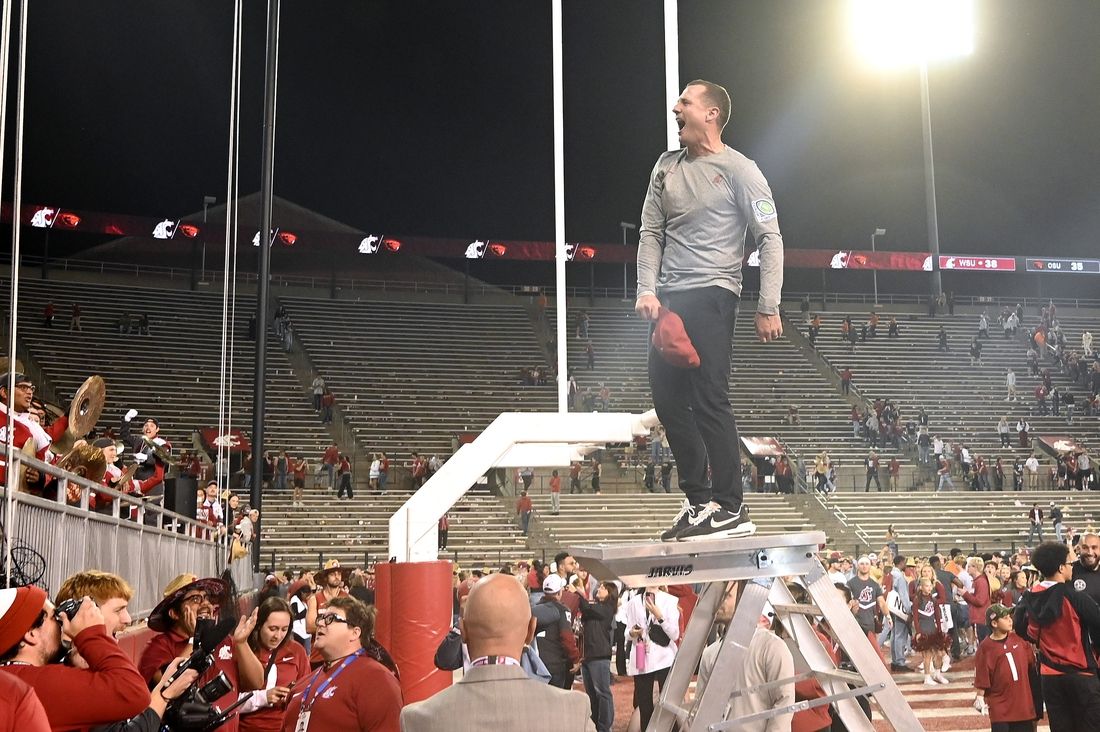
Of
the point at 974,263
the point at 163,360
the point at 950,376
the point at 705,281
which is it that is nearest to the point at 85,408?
the point at 705,281

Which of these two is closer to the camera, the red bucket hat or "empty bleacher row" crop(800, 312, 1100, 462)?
the red bucket hat

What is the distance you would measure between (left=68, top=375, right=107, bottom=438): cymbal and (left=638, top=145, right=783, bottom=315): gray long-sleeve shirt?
4.73m

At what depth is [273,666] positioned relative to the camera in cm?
552

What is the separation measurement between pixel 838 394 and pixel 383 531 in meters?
15.4

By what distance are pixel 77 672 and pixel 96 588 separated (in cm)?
51

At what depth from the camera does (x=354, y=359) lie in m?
33.3

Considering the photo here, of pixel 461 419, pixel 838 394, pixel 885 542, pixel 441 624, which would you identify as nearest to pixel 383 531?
pixel 461 419

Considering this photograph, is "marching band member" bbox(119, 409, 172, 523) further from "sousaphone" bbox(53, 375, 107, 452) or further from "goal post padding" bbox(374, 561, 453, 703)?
"goal post padding" bbox(374, 561, 453, 703)

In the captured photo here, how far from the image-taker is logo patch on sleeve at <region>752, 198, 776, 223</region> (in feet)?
13.0

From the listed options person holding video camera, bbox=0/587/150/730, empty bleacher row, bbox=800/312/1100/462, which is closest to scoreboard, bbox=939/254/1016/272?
empty bleacher row, bbox=800/312/1100/462

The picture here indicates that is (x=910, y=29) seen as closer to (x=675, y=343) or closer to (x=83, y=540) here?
(x=83, y=540)

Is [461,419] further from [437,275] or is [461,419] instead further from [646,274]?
[646,274]

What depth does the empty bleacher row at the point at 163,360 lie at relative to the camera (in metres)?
28.2

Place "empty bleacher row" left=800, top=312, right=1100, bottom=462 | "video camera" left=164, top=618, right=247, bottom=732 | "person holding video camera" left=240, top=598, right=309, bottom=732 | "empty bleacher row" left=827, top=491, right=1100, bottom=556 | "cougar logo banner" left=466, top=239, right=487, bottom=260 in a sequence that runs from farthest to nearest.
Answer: "cougar logo banner" left=466, top=239, right=487, bottom=260 < "empty bleacher row" left=800, top=312, right=1100, bottom=462 < "empty bleacher row" left=827, top=491, right=1100, bottom=556 < "person holding video camera" left=240, top=598, right=309, bottom=732 < "video camera" left=164, top=618, right=247, bottom=732
